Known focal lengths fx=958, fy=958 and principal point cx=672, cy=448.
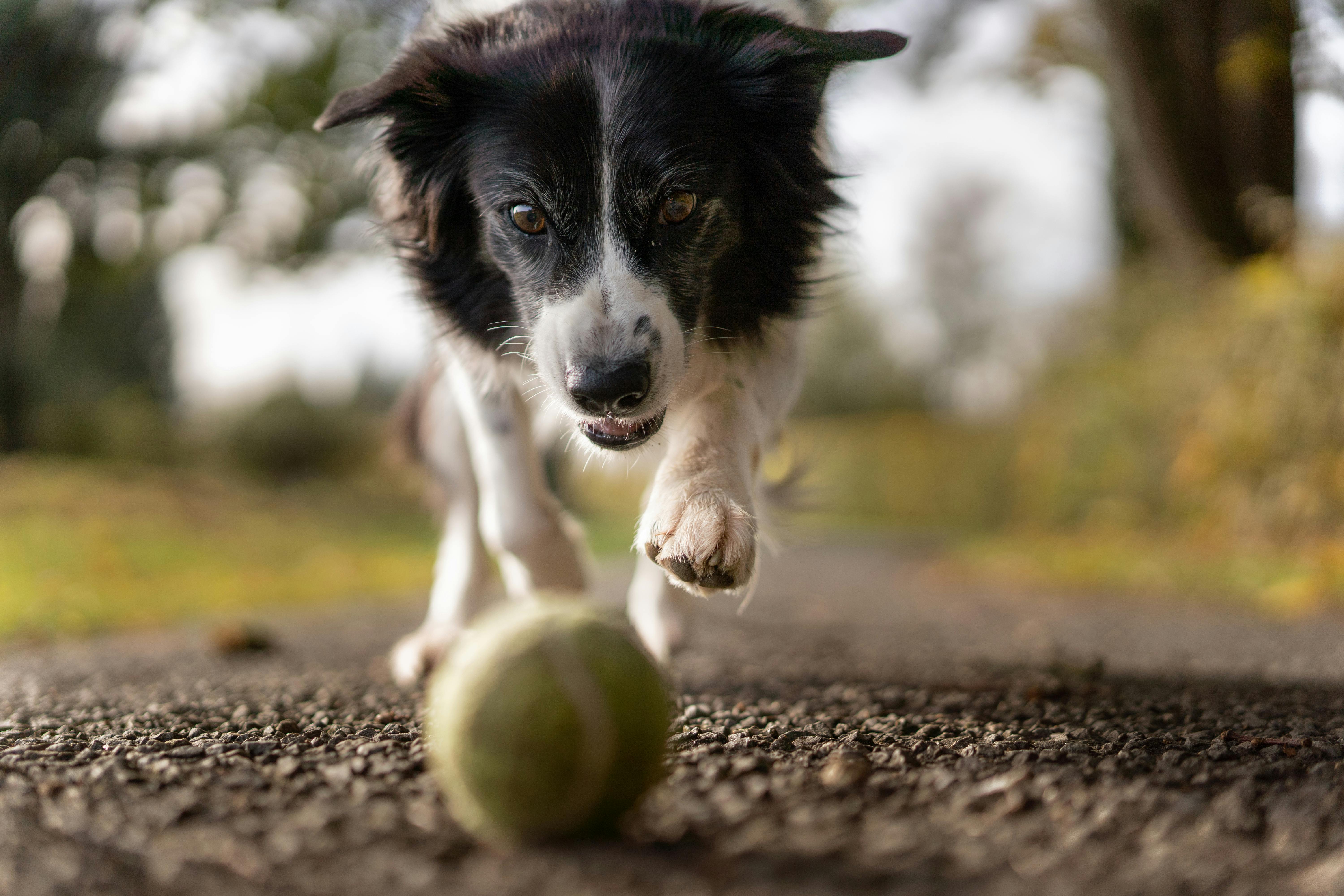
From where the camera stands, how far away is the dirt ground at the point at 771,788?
1250mm

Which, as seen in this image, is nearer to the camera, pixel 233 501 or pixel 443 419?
pixel 443 419

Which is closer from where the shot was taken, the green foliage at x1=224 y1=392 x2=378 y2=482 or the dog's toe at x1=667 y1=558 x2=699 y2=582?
the dog's toe at x1=667 y1=558 x2=699 y2=582

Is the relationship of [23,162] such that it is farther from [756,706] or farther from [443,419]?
[756,706]

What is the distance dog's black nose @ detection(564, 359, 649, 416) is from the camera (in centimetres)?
223

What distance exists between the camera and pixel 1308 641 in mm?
3867

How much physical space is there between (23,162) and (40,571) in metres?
8.25

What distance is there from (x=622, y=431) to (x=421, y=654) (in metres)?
1.22

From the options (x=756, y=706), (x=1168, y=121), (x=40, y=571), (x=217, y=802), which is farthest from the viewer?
(x=1168, y=121)

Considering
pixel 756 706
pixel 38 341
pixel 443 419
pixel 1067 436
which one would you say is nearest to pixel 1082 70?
pixel 1067 436

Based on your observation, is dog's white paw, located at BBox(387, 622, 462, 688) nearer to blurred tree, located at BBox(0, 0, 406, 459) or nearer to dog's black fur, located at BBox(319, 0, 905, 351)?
dog's black fur, located at BBox(319, 0, 905, 351)

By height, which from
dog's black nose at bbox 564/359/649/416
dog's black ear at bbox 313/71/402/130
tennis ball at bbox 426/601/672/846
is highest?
dog's black ear at bbox 313/71/402/130

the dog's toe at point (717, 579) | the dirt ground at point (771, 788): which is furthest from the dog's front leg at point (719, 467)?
the dirt ground at point (771, 788)

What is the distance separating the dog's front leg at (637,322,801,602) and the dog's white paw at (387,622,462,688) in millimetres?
1154

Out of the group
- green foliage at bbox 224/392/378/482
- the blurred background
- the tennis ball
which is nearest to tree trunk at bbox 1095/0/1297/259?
the blurred background
